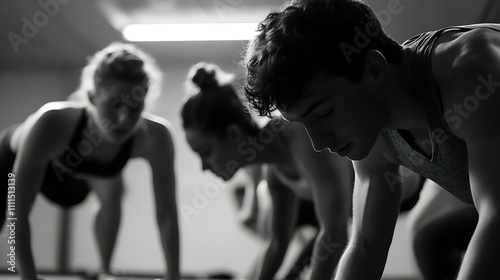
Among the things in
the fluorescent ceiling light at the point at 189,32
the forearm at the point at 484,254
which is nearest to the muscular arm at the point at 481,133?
the forearm at the point at 484,254

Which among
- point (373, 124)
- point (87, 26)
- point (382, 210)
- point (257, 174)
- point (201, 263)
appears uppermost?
point (87, 26)

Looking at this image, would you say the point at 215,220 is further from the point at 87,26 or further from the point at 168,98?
the point at 87,26

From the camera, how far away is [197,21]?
8.61ft

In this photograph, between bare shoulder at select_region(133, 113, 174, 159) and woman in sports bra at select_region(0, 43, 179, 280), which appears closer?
woman in sports bra at select_region(0, 43, 179, 280)

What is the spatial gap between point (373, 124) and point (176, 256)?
0.79 m

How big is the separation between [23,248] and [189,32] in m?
1.83

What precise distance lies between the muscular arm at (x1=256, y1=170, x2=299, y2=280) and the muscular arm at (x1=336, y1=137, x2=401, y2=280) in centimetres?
68

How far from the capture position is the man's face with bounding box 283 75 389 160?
54 centimetres

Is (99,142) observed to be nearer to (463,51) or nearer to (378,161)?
(378,161)

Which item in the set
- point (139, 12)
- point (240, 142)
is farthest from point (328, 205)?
point (139, 12)

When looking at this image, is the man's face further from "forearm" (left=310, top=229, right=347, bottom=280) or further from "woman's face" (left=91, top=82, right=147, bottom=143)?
"woman's face" (left=91, top=82, right=147, bottom=143)

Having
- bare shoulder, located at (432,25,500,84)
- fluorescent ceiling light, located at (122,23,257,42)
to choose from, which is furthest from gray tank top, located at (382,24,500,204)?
fluorescent ceiling light, located at (122,23,257,42)

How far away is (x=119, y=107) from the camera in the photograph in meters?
1.12

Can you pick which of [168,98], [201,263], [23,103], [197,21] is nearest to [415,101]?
[197,21]
